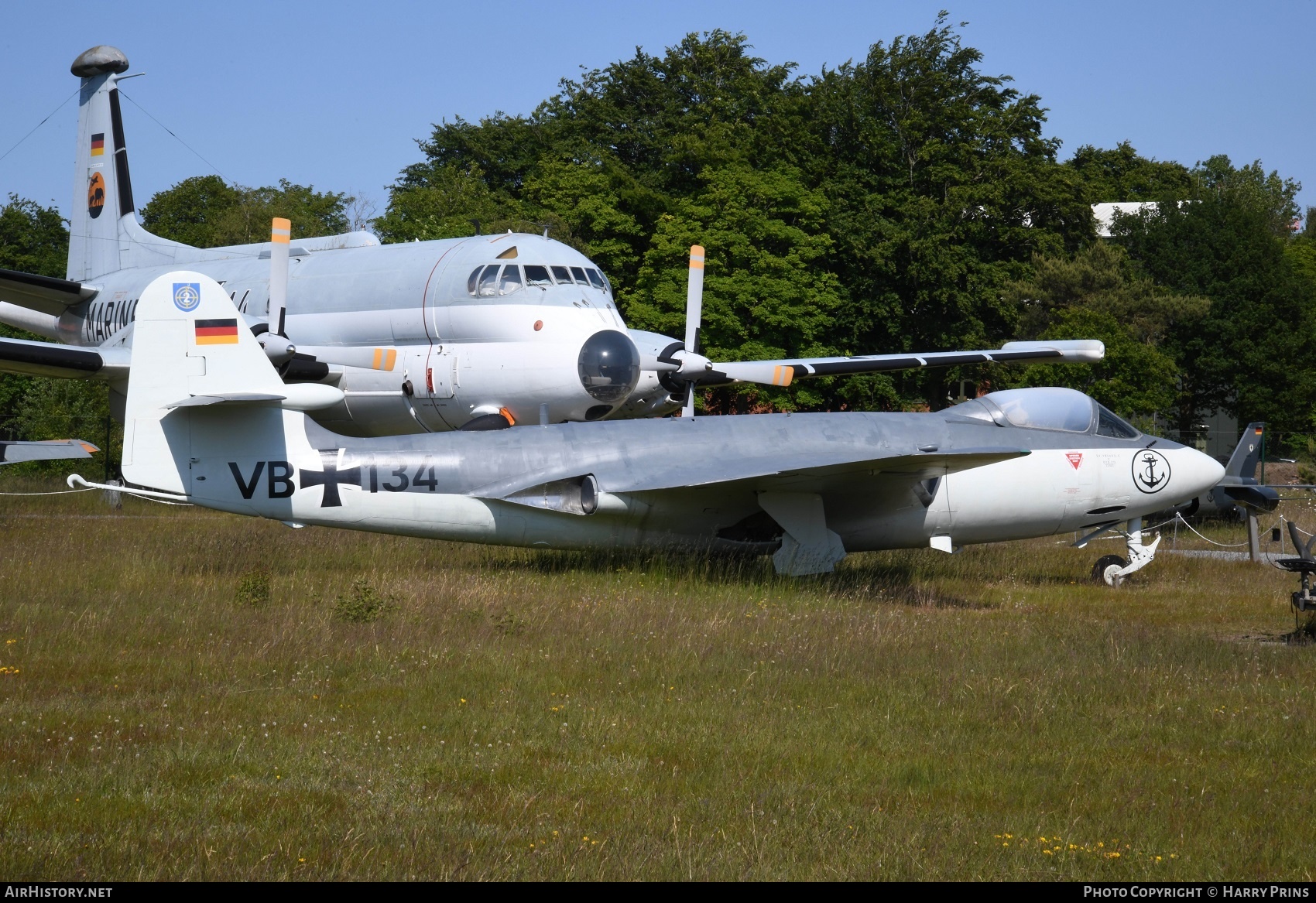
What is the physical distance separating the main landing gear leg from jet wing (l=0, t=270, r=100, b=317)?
19655mm

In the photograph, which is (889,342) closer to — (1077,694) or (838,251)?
(838,251)

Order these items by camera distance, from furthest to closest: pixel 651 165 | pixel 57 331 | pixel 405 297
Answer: pixel 651 165 < pixel 57 331 < pixel 405 297

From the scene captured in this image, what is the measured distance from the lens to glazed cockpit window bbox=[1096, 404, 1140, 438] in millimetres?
15727

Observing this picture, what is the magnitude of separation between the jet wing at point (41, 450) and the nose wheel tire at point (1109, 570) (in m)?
13.5

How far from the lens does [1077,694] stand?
30.4 ft

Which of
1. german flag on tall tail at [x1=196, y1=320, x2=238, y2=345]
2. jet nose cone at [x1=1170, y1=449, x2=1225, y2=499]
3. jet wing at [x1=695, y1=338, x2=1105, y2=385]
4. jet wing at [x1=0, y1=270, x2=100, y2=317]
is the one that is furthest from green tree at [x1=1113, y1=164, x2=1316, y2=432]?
german flag on tall tail at [x1=196, y1=320, x2=238, y2=345]

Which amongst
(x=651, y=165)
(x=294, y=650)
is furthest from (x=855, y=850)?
(x=651, y=165)

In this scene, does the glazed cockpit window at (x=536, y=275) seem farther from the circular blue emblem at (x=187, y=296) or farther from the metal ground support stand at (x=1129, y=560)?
the metal ground support stand at (x=1129, y=560)

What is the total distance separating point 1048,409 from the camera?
51.4ft

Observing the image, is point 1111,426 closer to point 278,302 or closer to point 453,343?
point 453,343

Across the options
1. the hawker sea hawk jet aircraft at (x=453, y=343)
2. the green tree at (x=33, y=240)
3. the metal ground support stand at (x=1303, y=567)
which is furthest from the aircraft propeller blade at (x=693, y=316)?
the green tree at (x=33, y=240)

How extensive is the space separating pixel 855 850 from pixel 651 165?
2129 inches

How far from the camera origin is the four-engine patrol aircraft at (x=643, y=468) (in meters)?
12.8

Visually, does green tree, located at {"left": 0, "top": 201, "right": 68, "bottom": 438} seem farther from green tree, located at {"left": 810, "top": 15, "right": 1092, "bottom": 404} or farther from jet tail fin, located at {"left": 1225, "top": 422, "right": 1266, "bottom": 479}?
jet tail fin, located at {"left": 1225, "top": 422, "right": 1266, "bottom": 479}
